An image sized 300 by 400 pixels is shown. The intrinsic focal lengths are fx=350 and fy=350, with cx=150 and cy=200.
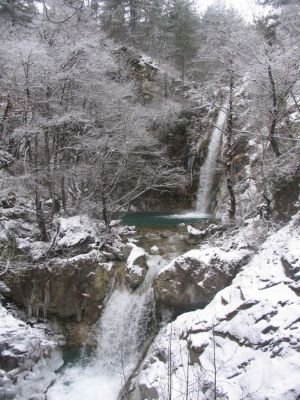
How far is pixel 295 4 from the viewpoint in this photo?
14.1 m

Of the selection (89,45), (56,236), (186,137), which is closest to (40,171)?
(56,236)

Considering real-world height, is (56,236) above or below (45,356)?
above

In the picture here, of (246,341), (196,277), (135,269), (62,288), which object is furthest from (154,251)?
(246,341)

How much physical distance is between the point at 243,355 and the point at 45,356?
4763 millimetres

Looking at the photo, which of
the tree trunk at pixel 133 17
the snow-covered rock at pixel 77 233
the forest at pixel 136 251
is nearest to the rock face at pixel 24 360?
the forest at pixel 136 251

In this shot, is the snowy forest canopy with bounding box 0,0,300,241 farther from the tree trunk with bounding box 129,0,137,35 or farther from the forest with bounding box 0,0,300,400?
the tree trunk with bounding box 129,0,137,35

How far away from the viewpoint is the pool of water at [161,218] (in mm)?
14844

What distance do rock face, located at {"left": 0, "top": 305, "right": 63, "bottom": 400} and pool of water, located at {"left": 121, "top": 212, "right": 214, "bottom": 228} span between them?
7.01 m

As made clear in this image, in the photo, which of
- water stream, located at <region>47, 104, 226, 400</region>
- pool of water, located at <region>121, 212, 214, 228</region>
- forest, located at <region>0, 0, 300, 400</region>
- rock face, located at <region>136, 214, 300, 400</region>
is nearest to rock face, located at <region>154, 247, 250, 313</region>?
forest, located at <region>0, 0, 300, 400</region>

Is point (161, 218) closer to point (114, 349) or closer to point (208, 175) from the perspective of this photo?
point (208, 175)

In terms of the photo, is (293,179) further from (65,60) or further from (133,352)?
(65,60)

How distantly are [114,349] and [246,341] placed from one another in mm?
3933

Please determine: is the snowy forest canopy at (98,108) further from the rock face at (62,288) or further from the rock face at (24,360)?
the rock face at (24,360)

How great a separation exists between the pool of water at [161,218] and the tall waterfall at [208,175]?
0.57 metres
